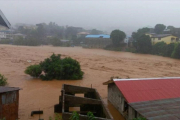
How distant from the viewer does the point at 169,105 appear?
6.91 metres

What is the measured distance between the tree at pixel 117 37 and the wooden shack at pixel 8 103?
→ 40900 mm

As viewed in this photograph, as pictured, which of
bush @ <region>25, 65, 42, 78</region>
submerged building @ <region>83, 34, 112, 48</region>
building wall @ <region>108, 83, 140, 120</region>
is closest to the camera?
building wall @ <region>108, 83, 140, 120</region>

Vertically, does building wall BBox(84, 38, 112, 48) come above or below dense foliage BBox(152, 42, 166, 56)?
above

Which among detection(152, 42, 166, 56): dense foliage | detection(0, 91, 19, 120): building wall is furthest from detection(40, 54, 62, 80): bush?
detection(152, 42, 166, 56): dense foliage

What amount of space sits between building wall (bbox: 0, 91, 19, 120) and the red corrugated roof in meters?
4.20

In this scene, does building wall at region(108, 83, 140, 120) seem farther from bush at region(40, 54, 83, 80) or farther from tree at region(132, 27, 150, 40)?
tree at region(132, 27, 150, 40)

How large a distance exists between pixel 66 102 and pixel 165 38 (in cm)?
4078

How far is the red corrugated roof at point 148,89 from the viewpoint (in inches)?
315

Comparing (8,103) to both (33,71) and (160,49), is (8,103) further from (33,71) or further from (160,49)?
(160,49)

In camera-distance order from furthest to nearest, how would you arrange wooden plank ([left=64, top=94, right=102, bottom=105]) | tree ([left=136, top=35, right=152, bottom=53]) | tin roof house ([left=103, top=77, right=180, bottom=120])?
tree ([left=136, top=35, right=152, bottom=53])
wooden plank ([left=64, top=94, right=102, bottom=105])
tin roof house ([left=103, top=77, right=180, bottom=120])

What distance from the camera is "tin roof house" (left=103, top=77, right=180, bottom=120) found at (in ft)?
20.4

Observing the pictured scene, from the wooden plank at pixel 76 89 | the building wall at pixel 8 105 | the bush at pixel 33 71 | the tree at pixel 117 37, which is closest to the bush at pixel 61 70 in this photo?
the bush at pixel 33 71

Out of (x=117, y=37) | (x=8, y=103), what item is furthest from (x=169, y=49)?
(x=8, y=103)

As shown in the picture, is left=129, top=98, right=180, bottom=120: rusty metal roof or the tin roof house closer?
left=129, top=98, right=180, bottom=120: rusty metal roof
